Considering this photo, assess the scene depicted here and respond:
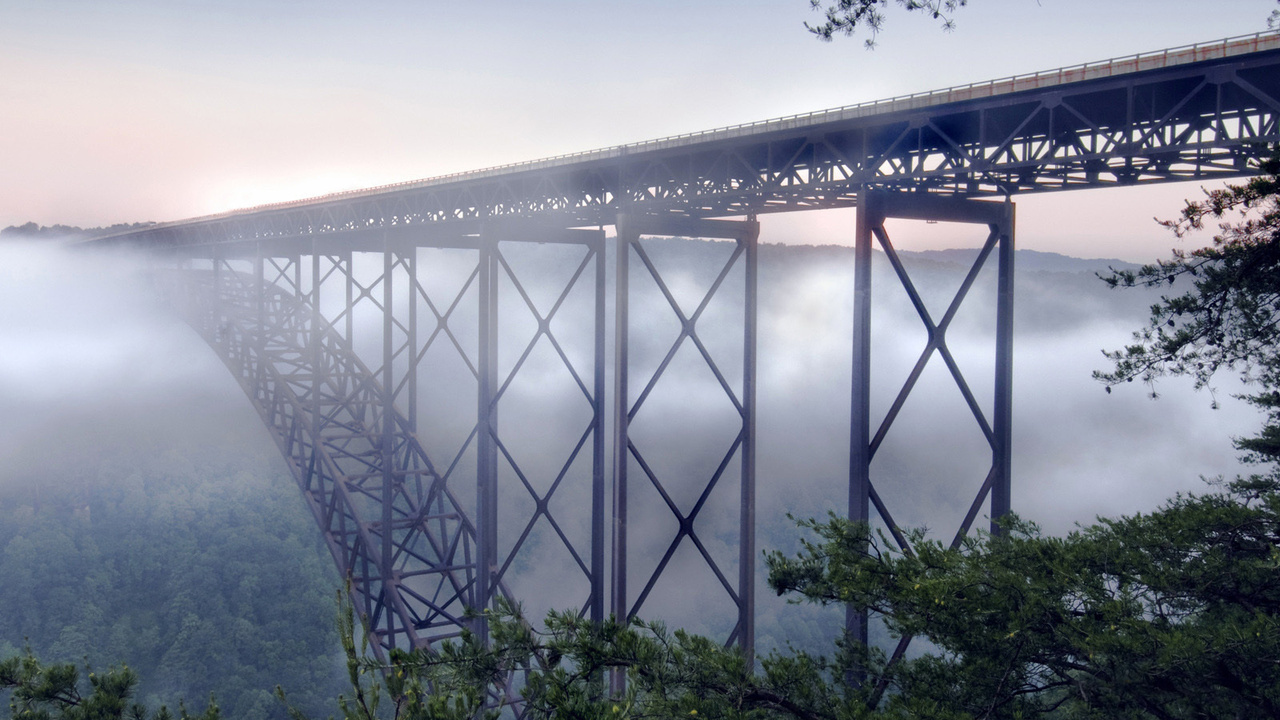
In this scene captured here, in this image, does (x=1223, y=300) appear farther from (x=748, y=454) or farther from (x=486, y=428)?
(x=486, y=428)

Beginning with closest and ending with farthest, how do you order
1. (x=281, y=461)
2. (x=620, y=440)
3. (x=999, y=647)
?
(x=999, y=647) < (x=620, y=440) < (x=281, y=461)

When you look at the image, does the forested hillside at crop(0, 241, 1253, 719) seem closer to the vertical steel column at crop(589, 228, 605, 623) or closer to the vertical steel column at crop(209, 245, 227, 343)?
the vertical steel column at crop(589, 228, 605, 623)

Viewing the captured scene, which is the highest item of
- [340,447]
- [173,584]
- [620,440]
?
[620,440]

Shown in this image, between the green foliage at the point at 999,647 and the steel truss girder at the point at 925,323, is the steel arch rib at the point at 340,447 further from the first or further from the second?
the green foliage at the point at 999,647

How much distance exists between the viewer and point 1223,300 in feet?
22.1

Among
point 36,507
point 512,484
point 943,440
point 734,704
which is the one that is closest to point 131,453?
point 36,507

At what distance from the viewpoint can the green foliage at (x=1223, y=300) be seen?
637 centimetres

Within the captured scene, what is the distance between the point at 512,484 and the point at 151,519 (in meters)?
36.4

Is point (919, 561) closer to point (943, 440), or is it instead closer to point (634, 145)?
point (634, 145)

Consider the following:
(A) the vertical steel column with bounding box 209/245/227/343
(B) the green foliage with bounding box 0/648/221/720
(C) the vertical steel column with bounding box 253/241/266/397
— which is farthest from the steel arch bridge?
(A) the vertical steel column with bounding box 209/245/227/343

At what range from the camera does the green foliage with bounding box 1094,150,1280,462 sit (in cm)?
637

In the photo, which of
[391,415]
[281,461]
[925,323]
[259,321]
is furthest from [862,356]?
[281,461]

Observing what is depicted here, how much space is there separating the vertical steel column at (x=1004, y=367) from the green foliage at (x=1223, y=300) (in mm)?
1339

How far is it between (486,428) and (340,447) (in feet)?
28.7
